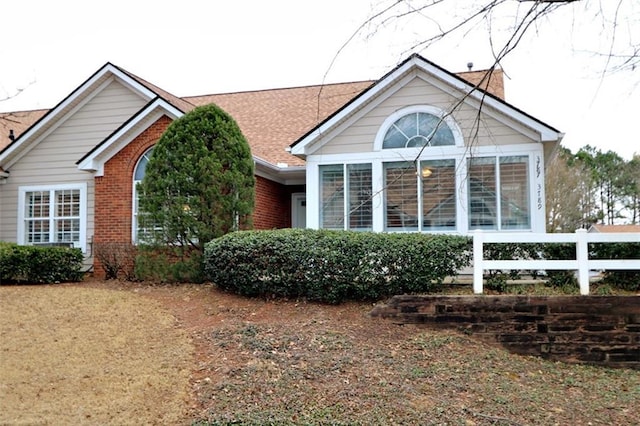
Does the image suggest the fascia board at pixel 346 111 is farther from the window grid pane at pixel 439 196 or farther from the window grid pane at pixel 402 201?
the window grid pane at pixel 439 196

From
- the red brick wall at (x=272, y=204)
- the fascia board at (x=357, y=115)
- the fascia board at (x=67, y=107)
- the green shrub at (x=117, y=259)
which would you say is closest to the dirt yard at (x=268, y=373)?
the green shrub at (x=117, y=259)

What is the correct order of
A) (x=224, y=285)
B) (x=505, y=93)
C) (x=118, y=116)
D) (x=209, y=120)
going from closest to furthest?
(x=224, y=285) < (x=209, y=120) < (x=118, y=116) < (x=505, y=93)

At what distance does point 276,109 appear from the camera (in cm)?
1686

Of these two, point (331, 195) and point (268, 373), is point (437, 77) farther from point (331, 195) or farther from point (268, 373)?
point (268, 373)

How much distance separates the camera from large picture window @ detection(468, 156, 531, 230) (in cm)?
1048

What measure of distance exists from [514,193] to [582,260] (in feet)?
9.18

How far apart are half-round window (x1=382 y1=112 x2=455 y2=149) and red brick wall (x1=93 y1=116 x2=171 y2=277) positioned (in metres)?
5.45

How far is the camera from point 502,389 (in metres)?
5.98

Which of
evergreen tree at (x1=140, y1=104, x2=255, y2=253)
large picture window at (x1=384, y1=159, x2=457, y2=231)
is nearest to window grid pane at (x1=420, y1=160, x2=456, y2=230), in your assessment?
large picture window at (x1=384, y1=159, x2=457, y2=231)

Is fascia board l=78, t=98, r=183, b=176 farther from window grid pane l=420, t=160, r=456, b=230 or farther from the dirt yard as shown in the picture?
window grid pane l=420, t=160, r=456, b=230

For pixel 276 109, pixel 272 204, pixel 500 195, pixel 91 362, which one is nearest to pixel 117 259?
pixel 272 204

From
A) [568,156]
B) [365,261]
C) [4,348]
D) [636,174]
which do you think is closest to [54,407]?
[4,348]

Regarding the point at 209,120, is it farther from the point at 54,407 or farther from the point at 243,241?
the point at 54,407

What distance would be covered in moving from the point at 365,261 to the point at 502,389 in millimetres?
2901
